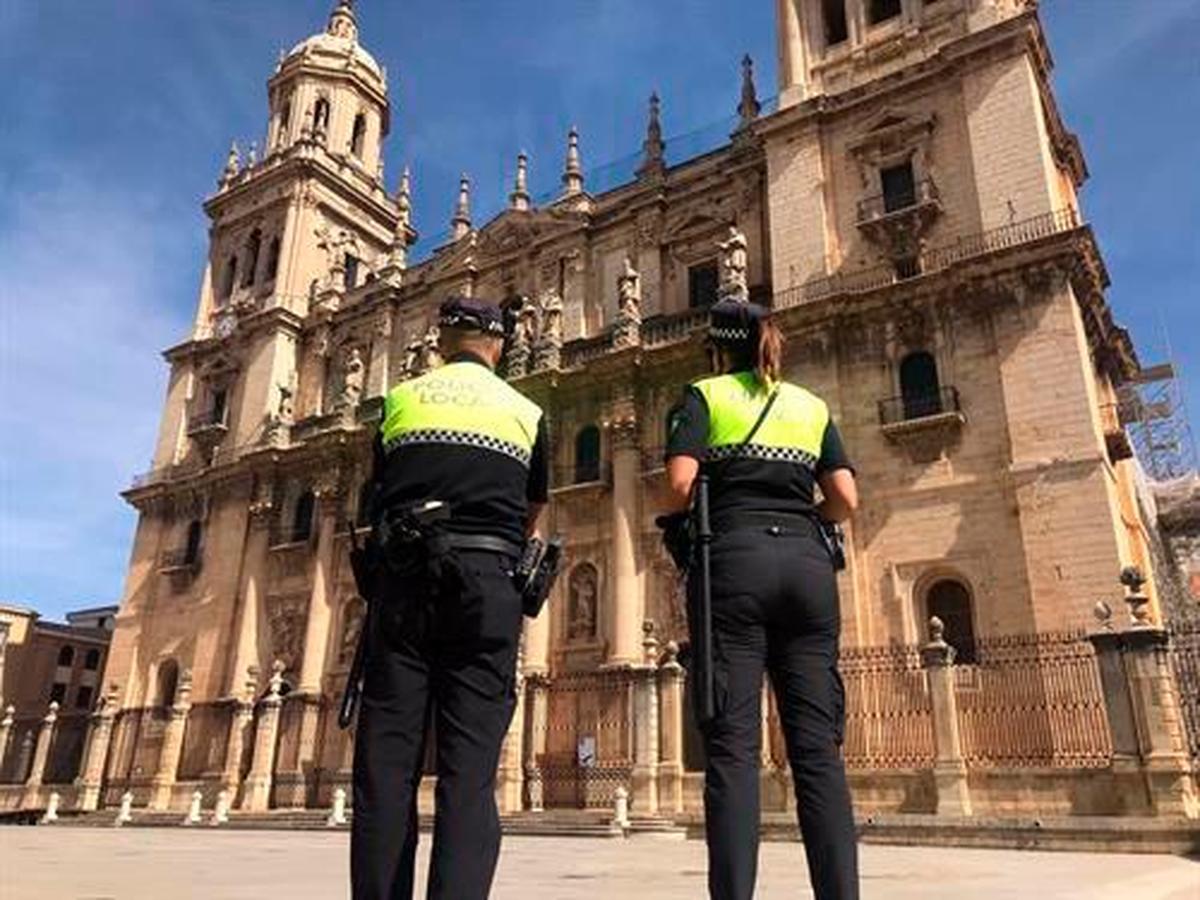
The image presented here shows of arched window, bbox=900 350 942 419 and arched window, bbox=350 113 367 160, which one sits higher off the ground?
arched window, bbox=350 113 367 160

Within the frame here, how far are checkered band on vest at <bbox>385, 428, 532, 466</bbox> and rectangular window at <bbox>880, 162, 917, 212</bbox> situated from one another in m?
18.3

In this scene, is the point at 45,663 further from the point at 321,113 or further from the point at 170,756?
the point at 321,113

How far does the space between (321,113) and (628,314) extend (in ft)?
60.8

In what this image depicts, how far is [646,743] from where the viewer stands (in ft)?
50.3

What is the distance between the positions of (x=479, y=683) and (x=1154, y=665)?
1181cm

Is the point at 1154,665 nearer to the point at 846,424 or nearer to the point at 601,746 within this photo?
the point at 846,424

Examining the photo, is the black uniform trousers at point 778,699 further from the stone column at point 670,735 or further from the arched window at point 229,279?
the arched window at point 229,279

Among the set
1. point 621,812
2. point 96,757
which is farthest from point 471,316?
point 96,757

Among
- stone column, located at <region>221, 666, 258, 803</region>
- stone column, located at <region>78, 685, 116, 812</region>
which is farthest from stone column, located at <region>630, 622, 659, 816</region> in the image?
stone column, located at <region>78, 685, 116, 812</region>

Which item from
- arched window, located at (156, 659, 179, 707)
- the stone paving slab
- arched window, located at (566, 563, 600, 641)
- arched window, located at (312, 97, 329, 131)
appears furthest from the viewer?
arched window, located at (312, 97, 329, 131)

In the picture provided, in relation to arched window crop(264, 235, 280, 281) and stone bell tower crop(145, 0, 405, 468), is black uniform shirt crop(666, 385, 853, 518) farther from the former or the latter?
arched window crop(264, 235, 280, 281)

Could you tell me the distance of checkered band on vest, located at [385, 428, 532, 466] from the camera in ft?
9.31

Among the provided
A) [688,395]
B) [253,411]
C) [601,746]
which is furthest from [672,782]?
[253,411]

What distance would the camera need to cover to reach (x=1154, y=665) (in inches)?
463
